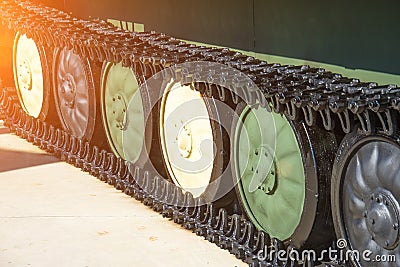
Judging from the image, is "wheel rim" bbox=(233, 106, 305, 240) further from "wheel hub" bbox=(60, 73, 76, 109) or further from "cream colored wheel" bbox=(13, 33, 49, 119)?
"cream colored wheel" bbox=(13, 33, 49, 119)

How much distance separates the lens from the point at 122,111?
753 centimetres

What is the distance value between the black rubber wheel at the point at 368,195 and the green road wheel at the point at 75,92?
3209 millimetres

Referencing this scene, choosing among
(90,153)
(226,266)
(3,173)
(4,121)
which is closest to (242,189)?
(226,266)

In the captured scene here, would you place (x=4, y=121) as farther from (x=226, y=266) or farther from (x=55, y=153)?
(x=226, y=266)

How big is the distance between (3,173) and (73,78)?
1.06 m

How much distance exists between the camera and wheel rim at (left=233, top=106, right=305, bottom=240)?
5.64 meters

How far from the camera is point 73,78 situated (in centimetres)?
820

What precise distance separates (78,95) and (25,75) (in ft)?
3.86

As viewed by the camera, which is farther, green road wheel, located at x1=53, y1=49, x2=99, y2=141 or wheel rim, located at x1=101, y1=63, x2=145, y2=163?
green road wheel, located at x1=53, y1=49, x2=99, y2=141

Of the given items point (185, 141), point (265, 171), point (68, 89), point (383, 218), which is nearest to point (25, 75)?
point (68, 89)

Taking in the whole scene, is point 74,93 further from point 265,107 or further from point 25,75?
point 265,107

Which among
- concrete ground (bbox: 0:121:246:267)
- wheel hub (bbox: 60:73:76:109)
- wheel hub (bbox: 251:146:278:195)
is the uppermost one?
wheel hub (bbox: 60:73:76:109)

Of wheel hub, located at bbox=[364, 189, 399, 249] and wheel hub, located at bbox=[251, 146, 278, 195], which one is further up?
wheel hub, located at bbox=[251, 146, 278, 195]

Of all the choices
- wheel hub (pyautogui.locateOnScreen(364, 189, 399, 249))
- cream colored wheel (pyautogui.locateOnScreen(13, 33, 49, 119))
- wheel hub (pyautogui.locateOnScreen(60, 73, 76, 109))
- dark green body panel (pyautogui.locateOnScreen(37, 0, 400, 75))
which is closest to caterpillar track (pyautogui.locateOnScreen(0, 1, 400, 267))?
wheel hub (pyautogui.locateOnScreen(364, 189, 399, 249))
